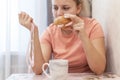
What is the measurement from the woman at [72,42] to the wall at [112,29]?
0.23 feet

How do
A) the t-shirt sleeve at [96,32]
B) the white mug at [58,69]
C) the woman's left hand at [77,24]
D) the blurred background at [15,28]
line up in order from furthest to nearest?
1. the blurred background at [15,28]
2. the t-shirt sleeve at [96,32]
3. the woman's left hand at [77,24]
4. the white mug at [58,69]

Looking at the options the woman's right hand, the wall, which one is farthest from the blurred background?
the woman's right hand

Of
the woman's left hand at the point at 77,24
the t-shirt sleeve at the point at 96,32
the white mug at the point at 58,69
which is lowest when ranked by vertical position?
the white mug at the point at 58,69

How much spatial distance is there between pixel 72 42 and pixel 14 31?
2.69 feet

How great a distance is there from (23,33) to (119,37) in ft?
3.49

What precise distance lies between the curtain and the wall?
2.09ft

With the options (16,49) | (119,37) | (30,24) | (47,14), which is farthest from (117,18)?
(16,49)

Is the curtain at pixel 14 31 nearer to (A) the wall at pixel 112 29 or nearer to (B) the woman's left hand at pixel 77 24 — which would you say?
(A) the wall at pixel 112 29

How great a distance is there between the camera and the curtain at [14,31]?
6.78 ft

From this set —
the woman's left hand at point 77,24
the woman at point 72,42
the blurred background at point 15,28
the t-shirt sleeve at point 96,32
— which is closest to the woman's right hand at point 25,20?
the woman at point 72,42

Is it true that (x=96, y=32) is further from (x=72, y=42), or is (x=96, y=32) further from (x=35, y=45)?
(x=35, y=45)

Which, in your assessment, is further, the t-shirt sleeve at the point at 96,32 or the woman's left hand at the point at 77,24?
the t-shirt sleeve at the point at 96,32

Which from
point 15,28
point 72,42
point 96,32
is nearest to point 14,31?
point 15,28

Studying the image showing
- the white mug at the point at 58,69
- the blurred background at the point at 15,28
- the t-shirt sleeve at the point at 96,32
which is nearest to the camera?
the white mug at the point at 58,69
